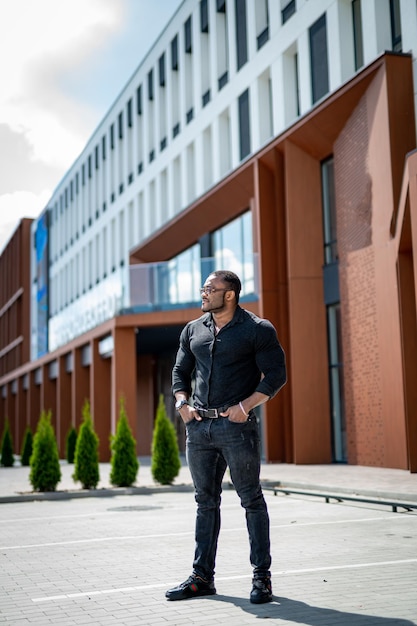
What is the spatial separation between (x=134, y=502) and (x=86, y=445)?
112 inches

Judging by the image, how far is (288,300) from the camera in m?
22.2

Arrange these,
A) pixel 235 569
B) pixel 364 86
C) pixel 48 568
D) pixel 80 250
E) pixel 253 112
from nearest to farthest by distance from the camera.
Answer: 1. pixel 235 569
2. pixel 48 568
3. pixel 364 86
4. pixel 253 112
5. pixel 80 250

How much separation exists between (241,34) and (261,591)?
23218 millimetres

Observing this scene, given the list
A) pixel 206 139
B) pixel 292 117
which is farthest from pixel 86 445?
pixel 206 139

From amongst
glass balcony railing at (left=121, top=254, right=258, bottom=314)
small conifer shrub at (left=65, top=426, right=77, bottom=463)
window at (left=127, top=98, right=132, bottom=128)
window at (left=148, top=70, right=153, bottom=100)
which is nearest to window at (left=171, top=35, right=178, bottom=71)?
window at (left=148, top=70, right=153, bottom=100)

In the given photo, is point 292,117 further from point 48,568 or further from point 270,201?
point 48,568

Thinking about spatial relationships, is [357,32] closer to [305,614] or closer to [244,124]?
[244,124]

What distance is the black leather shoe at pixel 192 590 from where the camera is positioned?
5.31 meters

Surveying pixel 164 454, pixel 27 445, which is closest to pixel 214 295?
pixel 164 454

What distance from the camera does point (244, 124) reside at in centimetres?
2539

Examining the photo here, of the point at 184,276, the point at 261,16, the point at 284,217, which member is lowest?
the point at 184,276

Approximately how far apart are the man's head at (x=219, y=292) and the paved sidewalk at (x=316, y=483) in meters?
6.92

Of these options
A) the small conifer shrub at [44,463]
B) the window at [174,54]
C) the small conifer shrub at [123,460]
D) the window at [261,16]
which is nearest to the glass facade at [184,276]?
the window at [261,16]

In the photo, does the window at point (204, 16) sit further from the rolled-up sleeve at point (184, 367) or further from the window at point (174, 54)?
the rolled-up sleeve at point (184, 367)
